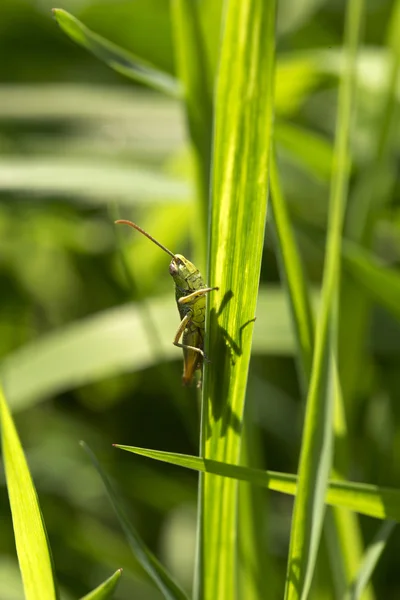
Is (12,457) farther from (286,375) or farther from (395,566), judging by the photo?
(286,375)

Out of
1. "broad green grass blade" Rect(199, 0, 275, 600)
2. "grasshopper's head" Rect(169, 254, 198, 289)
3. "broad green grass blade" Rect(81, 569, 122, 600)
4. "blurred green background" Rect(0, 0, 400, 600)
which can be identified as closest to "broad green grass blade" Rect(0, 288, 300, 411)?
"blurred green background" Rect(0, 0, 400, 600)

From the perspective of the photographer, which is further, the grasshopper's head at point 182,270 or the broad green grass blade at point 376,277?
the broad green grass blade at point 376,277

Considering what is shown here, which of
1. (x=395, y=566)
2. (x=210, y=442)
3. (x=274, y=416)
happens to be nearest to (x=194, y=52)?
(x=210, y=442)

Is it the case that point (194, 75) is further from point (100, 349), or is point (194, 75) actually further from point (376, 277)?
point (100, 349)

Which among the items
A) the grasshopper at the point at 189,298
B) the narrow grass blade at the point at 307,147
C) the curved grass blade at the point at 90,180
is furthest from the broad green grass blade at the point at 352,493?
the narrow grass blade at the point at 307,147

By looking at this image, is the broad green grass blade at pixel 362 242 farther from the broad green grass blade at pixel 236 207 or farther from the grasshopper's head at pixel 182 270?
the broad green grass blade at pixel 236 207

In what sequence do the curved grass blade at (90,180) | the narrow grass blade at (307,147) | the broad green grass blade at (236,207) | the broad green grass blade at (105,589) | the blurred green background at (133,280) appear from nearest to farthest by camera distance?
the broad green grass blade at (105,589) → the broad green grass blade at (236,207) → the curved grass blade at (90,180) → the blurred green background at (133,280) → the narrow grass blade at (307,147)
